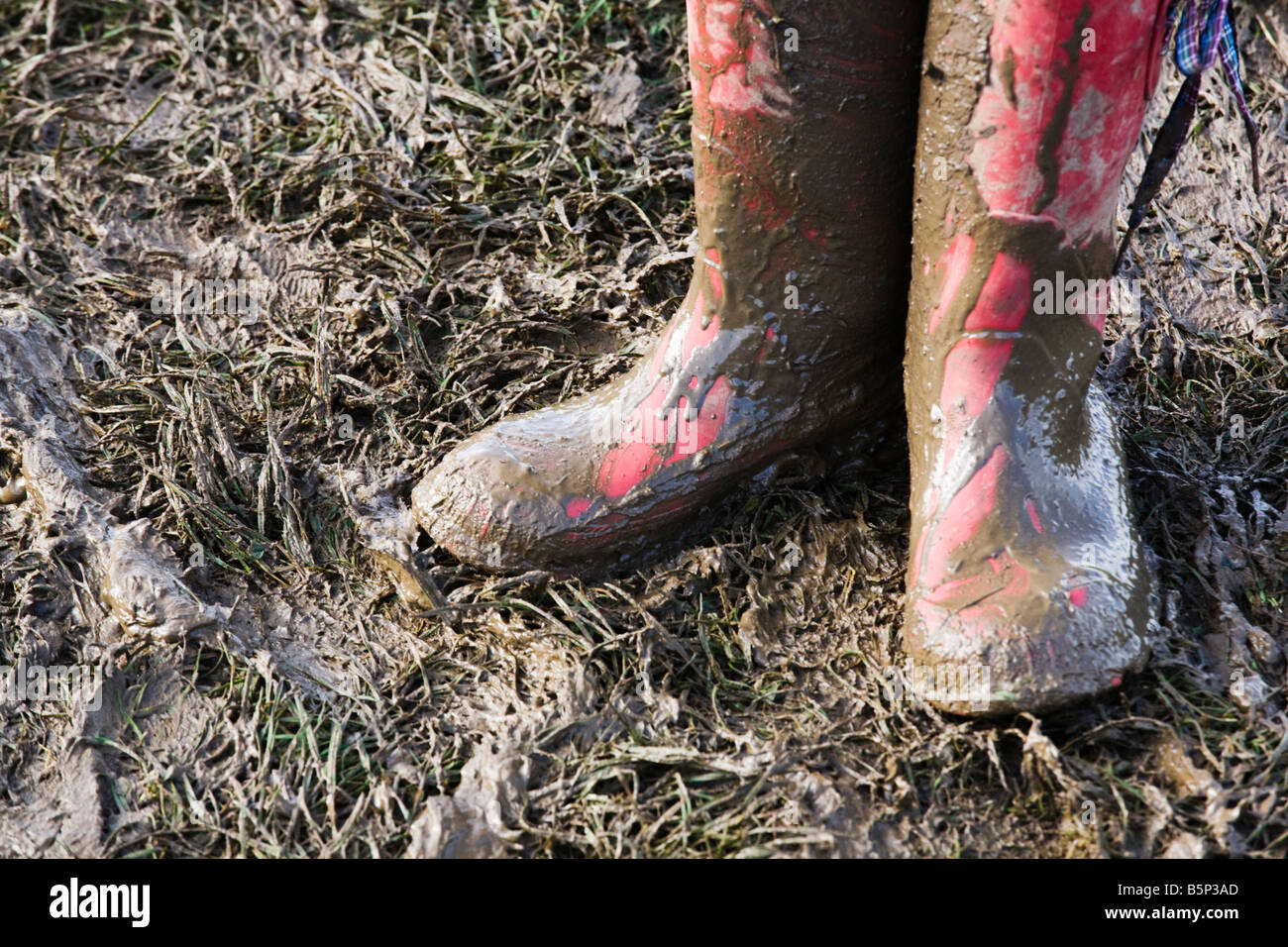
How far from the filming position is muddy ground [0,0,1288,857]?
4.35 feet

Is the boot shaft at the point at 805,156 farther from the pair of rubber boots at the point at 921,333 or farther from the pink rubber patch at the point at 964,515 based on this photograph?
the pink rubber patch at the point at 964,515

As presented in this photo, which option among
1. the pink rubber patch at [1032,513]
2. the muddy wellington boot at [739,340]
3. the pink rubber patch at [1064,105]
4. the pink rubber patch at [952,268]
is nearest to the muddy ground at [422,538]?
the muddy wellington boot at [739,340]

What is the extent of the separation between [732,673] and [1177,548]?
2.19 feet

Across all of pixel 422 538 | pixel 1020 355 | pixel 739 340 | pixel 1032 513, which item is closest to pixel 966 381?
pixel 1020 355

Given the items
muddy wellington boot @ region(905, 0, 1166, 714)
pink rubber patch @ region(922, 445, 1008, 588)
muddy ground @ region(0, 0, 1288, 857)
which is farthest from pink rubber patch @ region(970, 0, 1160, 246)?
muddy ground @ region(0, 0, 1288, 857)

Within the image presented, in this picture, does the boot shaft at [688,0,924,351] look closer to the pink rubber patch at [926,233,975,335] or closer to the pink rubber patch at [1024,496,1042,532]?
the pink rubber patch at [926,233,975,335]

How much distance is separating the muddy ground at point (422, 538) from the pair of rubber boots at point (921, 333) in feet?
0.33

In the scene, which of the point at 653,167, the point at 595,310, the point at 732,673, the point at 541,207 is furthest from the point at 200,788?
the point at 653,167

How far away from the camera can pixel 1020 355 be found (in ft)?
4.46

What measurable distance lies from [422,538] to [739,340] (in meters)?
0.57

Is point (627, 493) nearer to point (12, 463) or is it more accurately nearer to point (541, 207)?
point (541, 207)

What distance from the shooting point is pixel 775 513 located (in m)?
1.65

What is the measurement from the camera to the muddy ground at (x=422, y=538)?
1.33m

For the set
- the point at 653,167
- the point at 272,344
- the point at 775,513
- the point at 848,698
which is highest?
the point at 653,167
